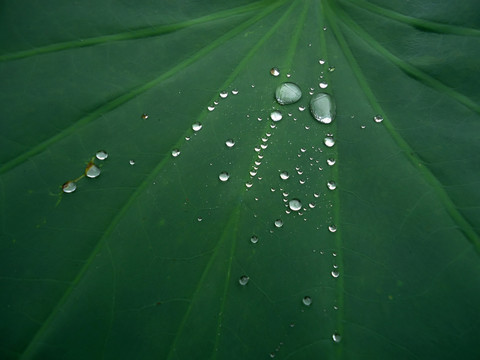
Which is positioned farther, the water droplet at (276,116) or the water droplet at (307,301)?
the water droplet at (276,116)

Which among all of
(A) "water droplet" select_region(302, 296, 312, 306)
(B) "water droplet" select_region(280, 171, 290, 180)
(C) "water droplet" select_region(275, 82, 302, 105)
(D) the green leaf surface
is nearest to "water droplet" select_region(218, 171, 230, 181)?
(D) the green leaf surface

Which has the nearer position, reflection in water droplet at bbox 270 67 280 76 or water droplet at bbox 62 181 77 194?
water droplet at bbox 62 181 77 194

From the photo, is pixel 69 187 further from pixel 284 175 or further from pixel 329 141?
pixel 329 141

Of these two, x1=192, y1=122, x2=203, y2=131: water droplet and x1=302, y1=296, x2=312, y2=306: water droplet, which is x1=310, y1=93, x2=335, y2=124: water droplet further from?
x1=302, y1=296, x2=312, y2=306: water droplet

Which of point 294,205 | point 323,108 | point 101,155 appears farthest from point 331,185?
point 101,155

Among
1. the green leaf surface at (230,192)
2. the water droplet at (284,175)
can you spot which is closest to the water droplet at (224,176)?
the green leaf surface at (230,192)

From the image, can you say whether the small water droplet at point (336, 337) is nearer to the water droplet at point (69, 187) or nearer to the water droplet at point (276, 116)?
the water droplet at point (276, 116)

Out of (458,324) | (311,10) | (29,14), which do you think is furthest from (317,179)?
(29,14)
